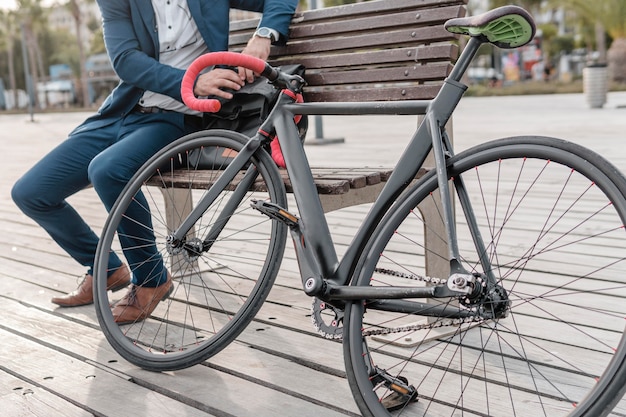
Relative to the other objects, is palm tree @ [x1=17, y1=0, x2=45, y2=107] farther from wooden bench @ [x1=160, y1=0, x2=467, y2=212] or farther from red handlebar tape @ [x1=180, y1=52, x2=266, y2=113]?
red handlebar tape @ [x1=180, y1=52, x2=266, y2=113]

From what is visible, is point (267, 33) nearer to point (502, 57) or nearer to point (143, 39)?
point (143, 39)

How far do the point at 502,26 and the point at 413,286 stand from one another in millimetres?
641

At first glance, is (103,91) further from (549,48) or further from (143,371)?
(143,371)

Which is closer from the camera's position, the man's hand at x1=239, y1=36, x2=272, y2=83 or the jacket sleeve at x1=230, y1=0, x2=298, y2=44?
the man's hand at x1=239, y1=36, x2=272, y2=83

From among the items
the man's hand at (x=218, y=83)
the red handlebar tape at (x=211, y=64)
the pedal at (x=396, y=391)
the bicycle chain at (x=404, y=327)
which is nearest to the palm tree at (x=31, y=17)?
the man's hand at (x=218, y=83)

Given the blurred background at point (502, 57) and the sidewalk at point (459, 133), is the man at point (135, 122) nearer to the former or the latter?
the sidewalk at point (459, 133)

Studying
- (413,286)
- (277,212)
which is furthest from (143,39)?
(413,286)

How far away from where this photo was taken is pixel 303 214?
220 centimetres

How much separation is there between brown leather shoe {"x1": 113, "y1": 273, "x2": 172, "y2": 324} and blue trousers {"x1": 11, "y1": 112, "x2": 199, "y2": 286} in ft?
0.11

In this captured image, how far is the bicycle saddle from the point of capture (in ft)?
6.15

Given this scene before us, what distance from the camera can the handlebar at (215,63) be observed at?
234 cm

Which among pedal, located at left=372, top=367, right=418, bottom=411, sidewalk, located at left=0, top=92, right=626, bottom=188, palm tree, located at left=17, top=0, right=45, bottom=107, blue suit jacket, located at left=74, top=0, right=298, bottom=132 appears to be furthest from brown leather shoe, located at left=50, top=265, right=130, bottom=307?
palm tree, located at left=17, top=0, right=45, bottom=107

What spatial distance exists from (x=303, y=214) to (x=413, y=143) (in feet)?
1.19

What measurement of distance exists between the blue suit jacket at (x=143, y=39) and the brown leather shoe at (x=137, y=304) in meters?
0.67
